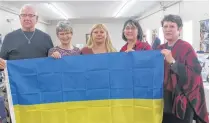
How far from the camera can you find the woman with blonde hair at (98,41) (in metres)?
2.67

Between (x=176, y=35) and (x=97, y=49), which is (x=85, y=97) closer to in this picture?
(x=97, y=49)

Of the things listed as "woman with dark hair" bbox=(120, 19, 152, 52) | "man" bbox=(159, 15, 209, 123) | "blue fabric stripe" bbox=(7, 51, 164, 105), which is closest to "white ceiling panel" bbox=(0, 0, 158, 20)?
"woman with dark hair" bbox=(120, 19, 152, 52)

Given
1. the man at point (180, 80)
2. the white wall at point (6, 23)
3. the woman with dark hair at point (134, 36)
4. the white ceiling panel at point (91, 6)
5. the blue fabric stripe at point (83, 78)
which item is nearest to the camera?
the man at point (180, 80)

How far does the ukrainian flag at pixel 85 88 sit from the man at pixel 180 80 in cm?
19

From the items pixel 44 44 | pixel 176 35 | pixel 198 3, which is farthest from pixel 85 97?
pixel 198 3

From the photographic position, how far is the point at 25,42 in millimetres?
2697

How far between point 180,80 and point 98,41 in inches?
37.2

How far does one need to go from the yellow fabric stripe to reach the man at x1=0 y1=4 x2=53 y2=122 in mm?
604

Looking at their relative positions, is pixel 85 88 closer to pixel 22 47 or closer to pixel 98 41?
pixel 98 41

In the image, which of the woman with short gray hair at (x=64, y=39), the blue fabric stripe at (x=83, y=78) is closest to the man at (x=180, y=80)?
the blue fabric stripe at (x=83, y=78)

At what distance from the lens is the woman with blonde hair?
2.67 metres

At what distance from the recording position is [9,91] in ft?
7.60

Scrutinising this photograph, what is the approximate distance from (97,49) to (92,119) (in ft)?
2.46

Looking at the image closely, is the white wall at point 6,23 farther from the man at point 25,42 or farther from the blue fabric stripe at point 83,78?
the blue fabric stripe at point 83,78
